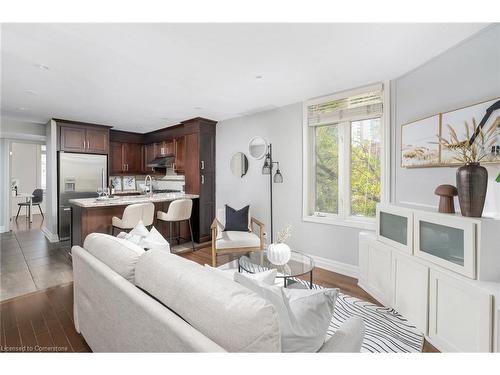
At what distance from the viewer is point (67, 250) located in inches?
153

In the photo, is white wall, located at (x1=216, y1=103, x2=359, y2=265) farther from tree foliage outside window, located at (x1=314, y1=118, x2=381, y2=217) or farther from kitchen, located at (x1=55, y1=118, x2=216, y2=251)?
kitchen, located at (x1=55, y1=118, x2=216, y2=251)

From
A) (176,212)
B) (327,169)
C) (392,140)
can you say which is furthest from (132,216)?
(392,140)

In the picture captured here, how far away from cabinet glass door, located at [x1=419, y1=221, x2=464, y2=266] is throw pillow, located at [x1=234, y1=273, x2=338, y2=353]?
1149 millimetres

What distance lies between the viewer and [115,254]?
4.71 feet

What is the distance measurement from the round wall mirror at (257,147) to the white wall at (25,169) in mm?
6938

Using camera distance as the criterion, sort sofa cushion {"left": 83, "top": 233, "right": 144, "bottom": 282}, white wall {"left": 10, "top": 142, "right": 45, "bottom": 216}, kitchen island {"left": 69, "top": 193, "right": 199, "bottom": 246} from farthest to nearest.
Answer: white wall {"left": 10, "top": 142, "right": 45, "bottom": 216} < kitchen island {"left": 69, "top": 193, "right": 199, "bottom": 246} < sofa cushion {"left": 83, "top": 233, "right": 144, "bottom": 282}

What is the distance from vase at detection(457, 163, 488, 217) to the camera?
5.08 feet

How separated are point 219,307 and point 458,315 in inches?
65.3

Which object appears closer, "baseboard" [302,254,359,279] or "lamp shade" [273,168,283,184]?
"baseboard" [302,254,359,279]

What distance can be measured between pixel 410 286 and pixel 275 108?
2.84 metres

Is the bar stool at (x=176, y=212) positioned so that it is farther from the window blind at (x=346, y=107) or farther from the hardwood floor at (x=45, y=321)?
the window blind at (x=346, y=107)

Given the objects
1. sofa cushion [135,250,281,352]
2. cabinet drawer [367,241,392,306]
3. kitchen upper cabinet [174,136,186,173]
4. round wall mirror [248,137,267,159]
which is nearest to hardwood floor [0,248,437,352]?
cabinet drawer [367,241,392,306]
